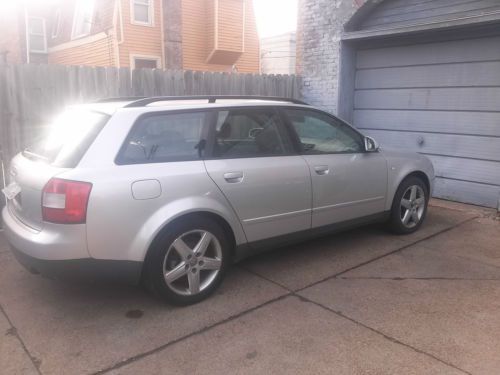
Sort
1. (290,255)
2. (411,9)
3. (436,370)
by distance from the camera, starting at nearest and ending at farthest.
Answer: (436,370)
(290,255)
(411,9)

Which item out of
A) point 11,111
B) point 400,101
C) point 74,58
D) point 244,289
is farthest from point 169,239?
point 74,58

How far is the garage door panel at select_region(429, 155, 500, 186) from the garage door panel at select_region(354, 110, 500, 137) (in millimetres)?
417

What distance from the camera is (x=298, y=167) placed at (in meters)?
4.18

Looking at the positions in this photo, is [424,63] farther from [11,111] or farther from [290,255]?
[11,111]

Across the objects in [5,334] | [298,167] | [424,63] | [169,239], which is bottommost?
[5,334]

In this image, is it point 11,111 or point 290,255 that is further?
point 11,111

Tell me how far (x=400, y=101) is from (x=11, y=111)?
5.70 metres

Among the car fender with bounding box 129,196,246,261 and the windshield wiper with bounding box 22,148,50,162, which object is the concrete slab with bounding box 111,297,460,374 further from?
the windshield wiper with bounding box 22,148,50,162

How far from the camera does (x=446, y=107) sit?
6.83 metres

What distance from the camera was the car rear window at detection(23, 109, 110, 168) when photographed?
10.7 feet

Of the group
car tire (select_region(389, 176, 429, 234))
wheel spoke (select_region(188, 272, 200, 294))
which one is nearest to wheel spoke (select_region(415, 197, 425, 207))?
car tire (select_region(389, 176, 429, 234))

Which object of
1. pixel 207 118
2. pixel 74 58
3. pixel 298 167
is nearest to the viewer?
pixel 207 118

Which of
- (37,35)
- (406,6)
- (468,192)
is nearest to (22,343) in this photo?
(468,192)

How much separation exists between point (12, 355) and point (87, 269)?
2.31 ft
